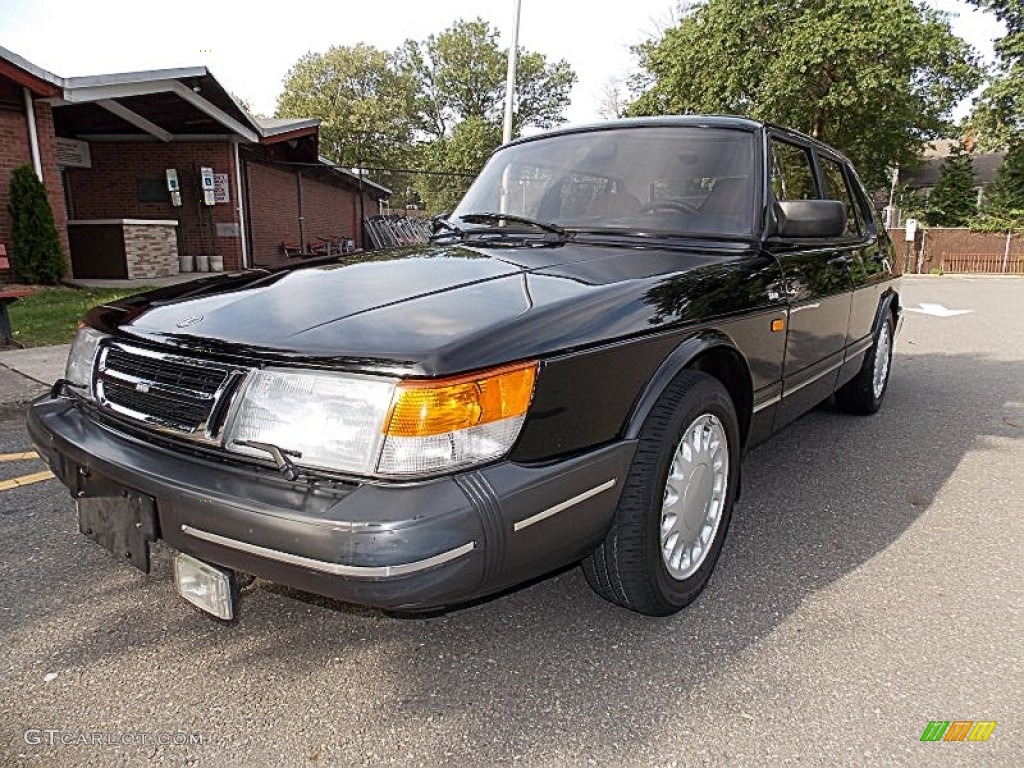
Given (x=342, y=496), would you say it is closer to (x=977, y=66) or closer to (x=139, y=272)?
(x=139, y=272)

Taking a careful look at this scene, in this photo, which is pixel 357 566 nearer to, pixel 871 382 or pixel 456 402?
pixel 456 402

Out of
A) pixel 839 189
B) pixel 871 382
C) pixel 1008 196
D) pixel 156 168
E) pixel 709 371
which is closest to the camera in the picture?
pixel 709 371

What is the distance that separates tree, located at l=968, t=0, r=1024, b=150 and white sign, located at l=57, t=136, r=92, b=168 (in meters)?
29.1

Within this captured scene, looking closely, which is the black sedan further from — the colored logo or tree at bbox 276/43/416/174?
tree at bbox 276/43/416/174

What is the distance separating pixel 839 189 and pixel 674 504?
9.27 feet

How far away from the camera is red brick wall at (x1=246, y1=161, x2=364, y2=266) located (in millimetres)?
17125

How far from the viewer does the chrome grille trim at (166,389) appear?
168cm

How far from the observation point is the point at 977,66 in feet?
85.3

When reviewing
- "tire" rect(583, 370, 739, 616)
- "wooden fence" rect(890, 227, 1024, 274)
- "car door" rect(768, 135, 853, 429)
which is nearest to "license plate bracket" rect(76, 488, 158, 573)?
"tire" rect(583, 370, 739, 616)

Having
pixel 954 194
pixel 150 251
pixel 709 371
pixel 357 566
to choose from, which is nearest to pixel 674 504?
pixel 709 371

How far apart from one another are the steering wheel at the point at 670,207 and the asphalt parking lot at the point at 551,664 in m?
1.35

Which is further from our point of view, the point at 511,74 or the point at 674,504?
the point at 511,74

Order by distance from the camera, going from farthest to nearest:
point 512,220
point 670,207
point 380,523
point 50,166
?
point 50,166, point 512,220, point 670,207, point 380,523

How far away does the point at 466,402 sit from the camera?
1562 mm
